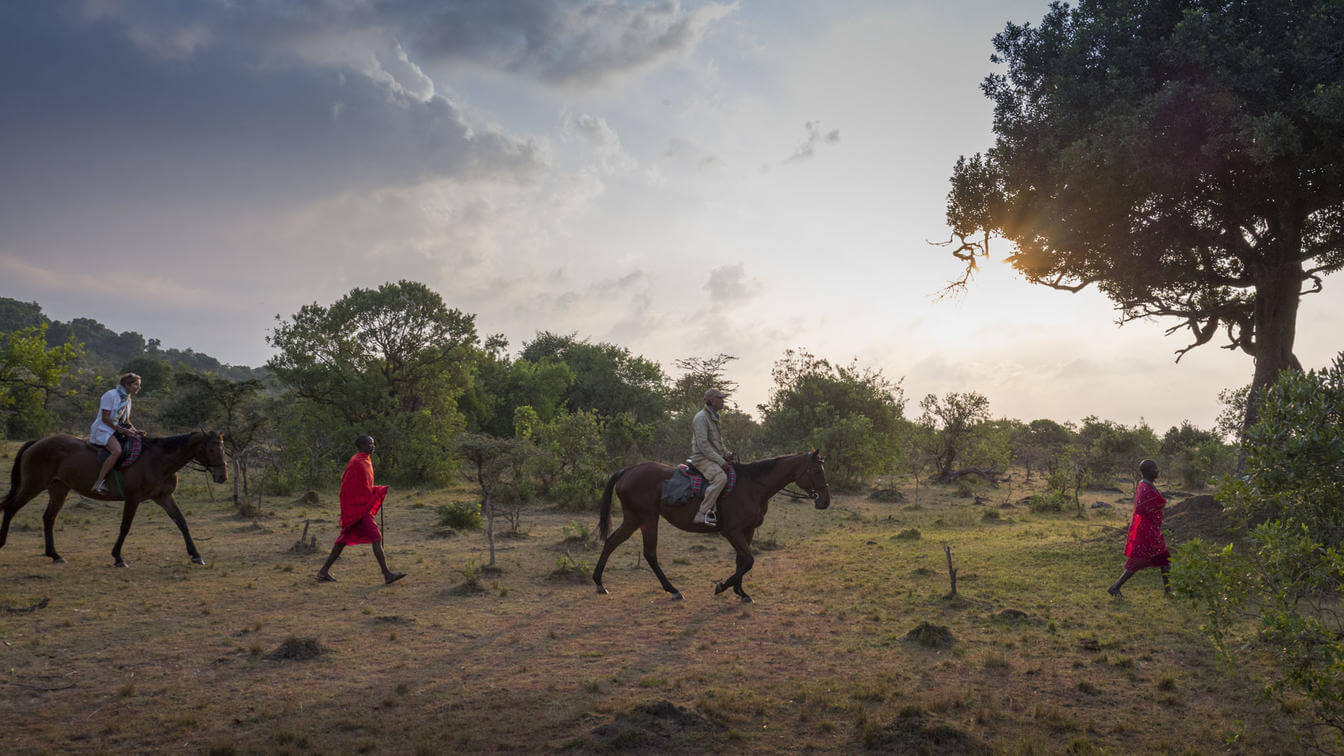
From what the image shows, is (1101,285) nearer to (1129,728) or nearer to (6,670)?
(1129,728)

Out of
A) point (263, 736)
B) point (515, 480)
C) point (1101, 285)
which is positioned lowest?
point (263, 736)

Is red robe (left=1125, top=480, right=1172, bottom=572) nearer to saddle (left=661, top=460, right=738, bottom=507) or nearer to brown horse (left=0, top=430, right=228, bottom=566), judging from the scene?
saddle (left=661, top=460, right=738, bottom=507)

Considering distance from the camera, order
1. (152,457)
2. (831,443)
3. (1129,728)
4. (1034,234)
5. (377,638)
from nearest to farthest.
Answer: (1129,728)
(377,638)
(152,457)
(1034,234)
(831,443)

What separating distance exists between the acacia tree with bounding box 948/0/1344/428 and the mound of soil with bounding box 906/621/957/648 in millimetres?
7413

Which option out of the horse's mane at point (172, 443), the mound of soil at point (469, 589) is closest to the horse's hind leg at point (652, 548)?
the mound of soil at point (469, 589)

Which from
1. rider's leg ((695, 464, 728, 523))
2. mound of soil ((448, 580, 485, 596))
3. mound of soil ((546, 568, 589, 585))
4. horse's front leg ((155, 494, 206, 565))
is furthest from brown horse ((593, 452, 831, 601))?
horse's front leg ((155, 494, 206, 565))

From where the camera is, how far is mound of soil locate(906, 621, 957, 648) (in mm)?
8125

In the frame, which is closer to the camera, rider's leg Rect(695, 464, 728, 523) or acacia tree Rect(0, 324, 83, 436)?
rider's leg Rect(695, 464, 728, 523)

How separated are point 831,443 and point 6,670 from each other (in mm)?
26821

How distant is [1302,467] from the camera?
511cm

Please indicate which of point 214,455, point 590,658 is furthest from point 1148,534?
point 214,455

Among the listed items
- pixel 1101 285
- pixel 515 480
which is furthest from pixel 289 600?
pixel 1101 285

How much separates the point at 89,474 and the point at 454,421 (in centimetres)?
1839

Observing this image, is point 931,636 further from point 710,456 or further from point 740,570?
point 710,456
